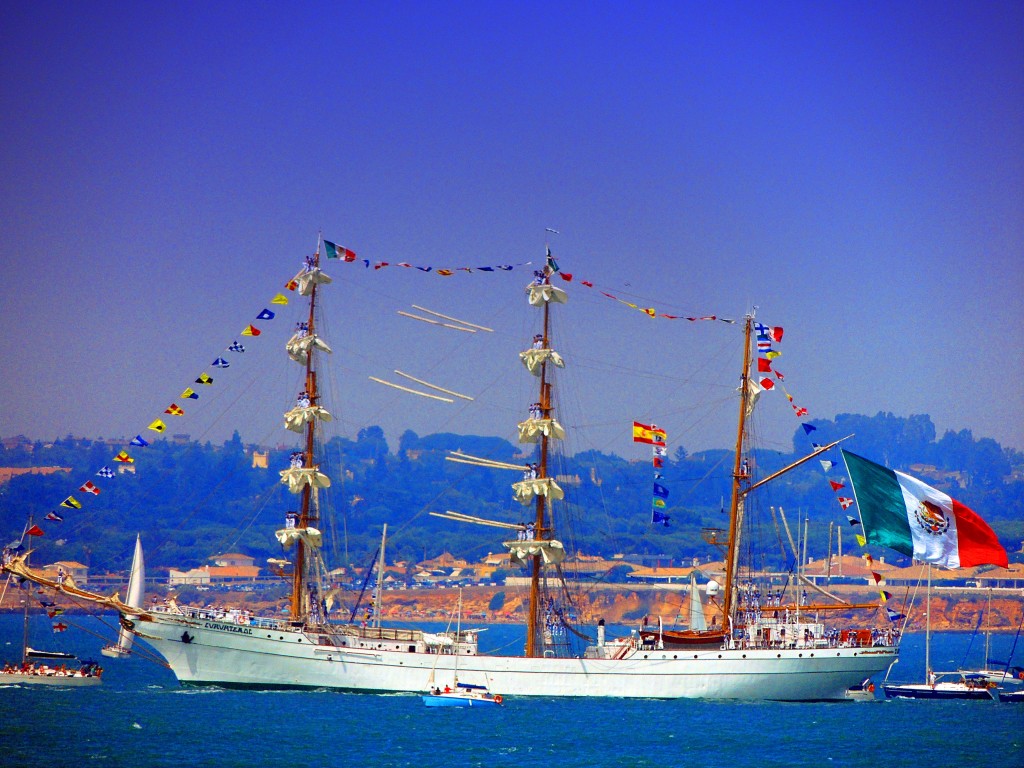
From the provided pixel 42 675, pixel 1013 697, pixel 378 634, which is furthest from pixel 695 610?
pixel 42 675

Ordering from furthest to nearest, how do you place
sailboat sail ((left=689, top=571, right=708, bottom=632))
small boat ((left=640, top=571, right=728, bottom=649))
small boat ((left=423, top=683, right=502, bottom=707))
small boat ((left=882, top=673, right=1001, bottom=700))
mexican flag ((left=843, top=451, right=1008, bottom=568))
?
small boat ((left=882, top=673, right=1001, bottom=700)) → sailboat sail ((left=689, top=571, right=708, bottom=632)) → small boat ((left=640, top=571, right=728, bottom=649)) → small boat ((left=423, top=683, right=502, bottom=707)) → mexican flag ((left=843, top=451, right=1008, bottom=568))

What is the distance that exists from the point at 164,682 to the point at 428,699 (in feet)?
65.3

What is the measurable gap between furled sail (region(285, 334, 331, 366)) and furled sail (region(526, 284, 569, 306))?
10731mm

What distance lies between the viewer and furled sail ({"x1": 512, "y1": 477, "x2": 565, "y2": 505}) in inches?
2739

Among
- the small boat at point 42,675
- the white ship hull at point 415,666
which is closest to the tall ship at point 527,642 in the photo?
the white ship hull at point 415,666

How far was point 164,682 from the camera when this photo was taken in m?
78.2

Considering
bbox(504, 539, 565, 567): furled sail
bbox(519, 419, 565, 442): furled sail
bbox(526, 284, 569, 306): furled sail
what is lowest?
bbox(504, 539, 565, 567): furled sail

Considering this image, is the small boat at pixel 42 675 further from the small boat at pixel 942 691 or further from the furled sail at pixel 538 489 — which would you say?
the small boat at pixel 942 691

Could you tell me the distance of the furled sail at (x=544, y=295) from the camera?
7075 cm

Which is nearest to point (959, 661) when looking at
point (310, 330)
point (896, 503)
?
point (896, 503)

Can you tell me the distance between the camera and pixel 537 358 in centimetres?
7069

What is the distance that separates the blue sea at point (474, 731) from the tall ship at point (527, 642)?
103cm

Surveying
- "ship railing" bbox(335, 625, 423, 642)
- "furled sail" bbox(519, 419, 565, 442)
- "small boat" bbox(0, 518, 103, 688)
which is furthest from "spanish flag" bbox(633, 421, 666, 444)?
"small boat" bbox(0, 518, 103, 688)

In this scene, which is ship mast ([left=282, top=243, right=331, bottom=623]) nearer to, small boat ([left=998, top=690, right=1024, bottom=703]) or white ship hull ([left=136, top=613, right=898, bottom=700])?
white ship hull ([left=136, top=613, right=898, bottom=700])
